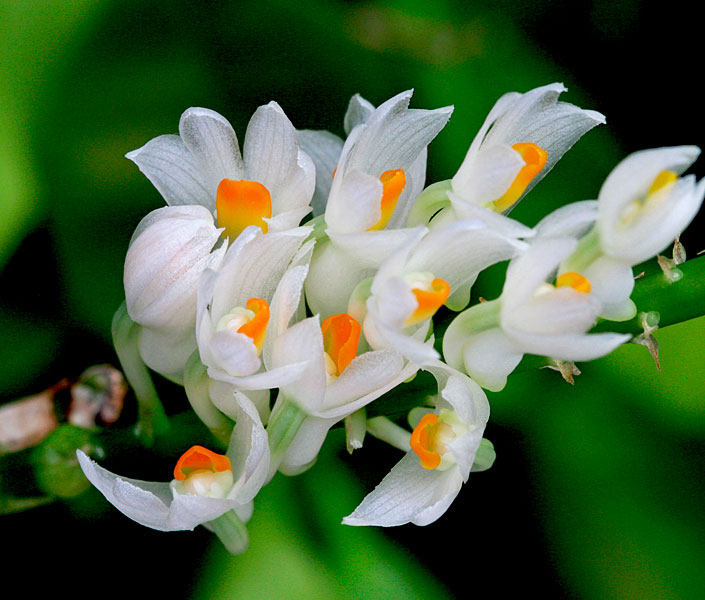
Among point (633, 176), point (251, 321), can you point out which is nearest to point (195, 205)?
Answer: point (251, 321)

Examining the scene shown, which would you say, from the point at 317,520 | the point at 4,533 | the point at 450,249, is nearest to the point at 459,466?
→ the point at 450,249

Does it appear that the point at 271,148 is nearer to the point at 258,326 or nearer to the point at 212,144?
the point at 212,144

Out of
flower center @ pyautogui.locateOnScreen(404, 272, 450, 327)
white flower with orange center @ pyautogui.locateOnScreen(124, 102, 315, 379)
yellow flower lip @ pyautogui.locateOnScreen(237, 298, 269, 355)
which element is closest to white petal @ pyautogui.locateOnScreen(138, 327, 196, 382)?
white flower with orange center @ pyautogui.locateOnScreen(124, 102, 315, 379)

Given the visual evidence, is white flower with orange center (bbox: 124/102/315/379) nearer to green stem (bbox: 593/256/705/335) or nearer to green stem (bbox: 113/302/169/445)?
green stem (bbox: 113/302/169/445)

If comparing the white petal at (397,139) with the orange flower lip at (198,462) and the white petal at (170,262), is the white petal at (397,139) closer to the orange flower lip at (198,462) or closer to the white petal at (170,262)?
the white petal at (170,262)

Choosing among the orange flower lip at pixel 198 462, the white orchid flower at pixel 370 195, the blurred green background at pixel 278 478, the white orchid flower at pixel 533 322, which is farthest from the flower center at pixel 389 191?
the blurred green background at pixel 278 478

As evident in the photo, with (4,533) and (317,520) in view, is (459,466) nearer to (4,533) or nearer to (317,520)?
(317,520)
